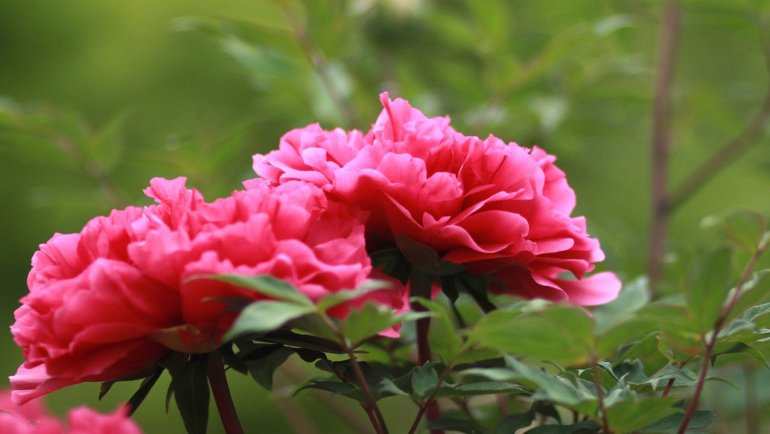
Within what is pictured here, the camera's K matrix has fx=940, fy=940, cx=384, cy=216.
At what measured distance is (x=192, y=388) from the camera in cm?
35

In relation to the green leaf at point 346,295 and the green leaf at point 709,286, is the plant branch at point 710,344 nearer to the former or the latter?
the green leaf at point 709,286

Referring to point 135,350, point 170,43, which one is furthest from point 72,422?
point 170,43

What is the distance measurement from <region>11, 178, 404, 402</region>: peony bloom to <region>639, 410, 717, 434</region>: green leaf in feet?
0.36

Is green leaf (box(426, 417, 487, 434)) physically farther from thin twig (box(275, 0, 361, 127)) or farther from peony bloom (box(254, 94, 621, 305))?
thin twig (box(275, 0, 361, 127))

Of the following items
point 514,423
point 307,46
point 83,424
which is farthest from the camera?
point 307,46

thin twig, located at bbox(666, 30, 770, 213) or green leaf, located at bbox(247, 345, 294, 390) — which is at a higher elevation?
thin twig, located at bbox(666, 30, 770, 213)

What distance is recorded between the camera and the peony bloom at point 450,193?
0.36 meters

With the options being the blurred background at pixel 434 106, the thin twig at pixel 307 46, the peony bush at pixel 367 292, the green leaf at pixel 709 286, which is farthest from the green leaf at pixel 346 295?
the thin twig at pixel 307 46

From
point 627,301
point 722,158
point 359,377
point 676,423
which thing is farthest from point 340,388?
point 722,158

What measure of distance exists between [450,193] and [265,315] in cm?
11

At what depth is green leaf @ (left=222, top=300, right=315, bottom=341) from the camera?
0.28m

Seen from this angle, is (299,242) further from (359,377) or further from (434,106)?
(434,106)

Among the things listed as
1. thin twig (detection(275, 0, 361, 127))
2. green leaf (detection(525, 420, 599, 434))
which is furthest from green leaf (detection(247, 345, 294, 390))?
thin twig (detection(275, 0, 361, 127))

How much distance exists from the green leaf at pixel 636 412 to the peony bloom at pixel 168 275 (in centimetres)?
9
